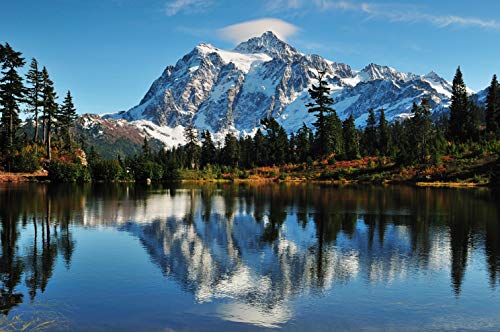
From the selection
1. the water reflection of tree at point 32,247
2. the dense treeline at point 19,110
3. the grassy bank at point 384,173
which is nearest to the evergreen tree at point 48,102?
the dense treeline at point 19,110

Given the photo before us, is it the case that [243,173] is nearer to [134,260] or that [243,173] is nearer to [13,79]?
[13,79]

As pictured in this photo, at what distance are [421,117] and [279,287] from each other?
9309 cm

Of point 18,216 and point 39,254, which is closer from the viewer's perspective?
point 39,254

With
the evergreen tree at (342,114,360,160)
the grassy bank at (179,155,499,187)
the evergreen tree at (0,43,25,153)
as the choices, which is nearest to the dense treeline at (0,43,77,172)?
the evergreen tree at (0,43,25,153)

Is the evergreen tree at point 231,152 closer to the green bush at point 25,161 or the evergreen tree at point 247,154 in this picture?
the evergreen tree at point 247,154

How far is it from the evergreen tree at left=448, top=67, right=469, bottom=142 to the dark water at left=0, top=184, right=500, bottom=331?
83.4 m

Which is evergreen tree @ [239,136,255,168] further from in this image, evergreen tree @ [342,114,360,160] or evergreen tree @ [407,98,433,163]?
evergreen tree @ [407,98,433,163]

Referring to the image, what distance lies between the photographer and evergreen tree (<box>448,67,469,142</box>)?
375 ft

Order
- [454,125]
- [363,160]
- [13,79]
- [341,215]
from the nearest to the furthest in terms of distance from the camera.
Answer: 1. [341,215]
2. [13,79]
3. [363,160]
4. [454,125]

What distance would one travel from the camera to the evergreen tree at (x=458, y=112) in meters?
114

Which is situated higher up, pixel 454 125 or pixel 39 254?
pixel 454 125

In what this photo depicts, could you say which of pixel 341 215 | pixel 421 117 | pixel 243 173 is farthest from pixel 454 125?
pixel 341 215

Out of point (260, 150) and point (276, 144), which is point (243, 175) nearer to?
point (276, 144)

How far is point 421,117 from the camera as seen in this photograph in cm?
10231
